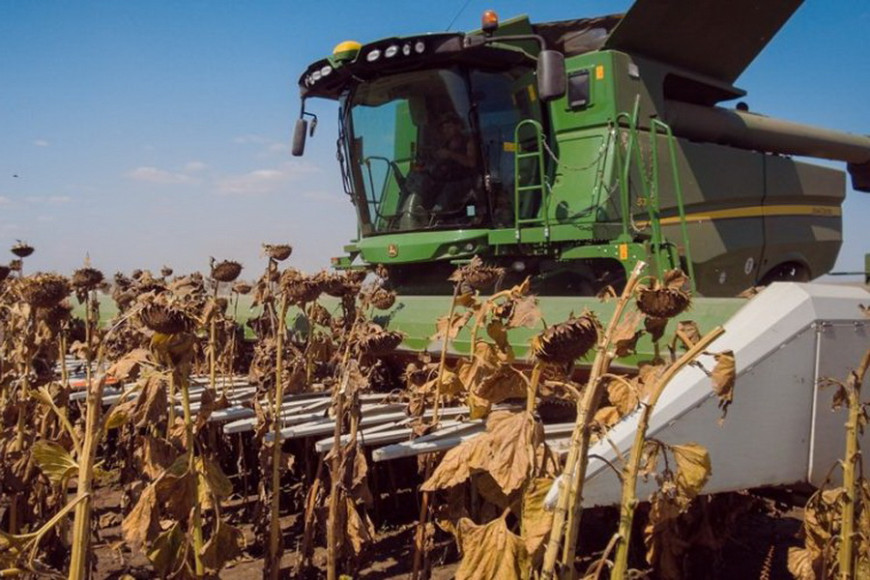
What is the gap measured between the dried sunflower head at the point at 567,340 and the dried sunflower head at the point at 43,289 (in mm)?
1631

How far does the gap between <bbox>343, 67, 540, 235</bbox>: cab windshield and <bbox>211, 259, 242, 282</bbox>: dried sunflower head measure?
194cm

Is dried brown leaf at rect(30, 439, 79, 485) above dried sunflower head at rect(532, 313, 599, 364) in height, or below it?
below

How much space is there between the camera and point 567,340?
4.68 ft

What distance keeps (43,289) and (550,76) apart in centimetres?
261

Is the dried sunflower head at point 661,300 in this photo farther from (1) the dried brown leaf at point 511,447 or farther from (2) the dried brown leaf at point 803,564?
(2) the dried brown leaf at point 803,564

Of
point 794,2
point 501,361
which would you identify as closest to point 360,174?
point 794,2

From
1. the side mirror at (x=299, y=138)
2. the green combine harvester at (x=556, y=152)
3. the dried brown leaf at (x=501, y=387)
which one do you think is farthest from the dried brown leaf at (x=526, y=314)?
the side mirror at (x=299, y=138)

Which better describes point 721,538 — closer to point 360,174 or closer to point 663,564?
point 663,564

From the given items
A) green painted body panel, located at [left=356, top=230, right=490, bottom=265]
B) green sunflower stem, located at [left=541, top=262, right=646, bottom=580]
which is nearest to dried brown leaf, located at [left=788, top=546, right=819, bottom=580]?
green sunflower stem, located at [left=541, top=262, right=646, bottom=580]

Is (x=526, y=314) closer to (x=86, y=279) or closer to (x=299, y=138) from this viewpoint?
(x=86, y=279)

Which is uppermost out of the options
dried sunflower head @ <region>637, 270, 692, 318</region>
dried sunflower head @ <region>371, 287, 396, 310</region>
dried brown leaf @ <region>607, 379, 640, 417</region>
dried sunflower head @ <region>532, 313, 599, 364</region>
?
dried sunflower head @ <region>637, 270, 692, 318</region>

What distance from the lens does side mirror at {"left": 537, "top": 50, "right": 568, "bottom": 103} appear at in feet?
13.1

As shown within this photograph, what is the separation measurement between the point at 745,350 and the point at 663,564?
0.68 metres

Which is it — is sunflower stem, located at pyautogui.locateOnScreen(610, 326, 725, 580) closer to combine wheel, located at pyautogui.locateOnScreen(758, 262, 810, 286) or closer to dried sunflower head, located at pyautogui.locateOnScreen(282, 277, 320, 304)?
dried sunflower head, located at pyautogui.locateOnScreen(282, 277, 320, 304)
